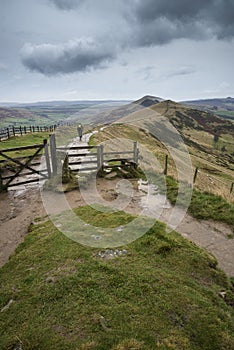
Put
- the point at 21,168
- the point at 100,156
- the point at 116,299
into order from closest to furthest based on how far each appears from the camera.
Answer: the point at 116,299
the point at 21,168
the point at 100,156

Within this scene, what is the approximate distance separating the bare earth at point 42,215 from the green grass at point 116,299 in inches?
32.2

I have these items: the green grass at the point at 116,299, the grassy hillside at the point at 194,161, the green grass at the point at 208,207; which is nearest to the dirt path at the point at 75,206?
the green grass at the point at 208,207

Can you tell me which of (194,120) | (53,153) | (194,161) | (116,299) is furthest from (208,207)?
(194,120)

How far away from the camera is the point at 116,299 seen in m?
5.01

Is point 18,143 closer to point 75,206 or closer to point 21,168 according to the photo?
point 21,168

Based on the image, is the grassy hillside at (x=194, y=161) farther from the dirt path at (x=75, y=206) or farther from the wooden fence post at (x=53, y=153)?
the wooden fence post at (x=53, y=153)

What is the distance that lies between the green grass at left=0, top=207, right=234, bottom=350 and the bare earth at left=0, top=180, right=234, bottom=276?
2.68ft

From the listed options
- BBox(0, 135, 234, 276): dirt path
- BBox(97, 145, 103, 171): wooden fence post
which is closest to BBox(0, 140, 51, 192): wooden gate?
BBox(0, 135, 234, 276): dirt path

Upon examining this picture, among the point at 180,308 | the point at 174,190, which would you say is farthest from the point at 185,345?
the point at 174,190

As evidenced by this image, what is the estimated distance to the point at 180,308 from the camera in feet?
16.2

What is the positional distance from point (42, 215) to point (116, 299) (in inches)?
236

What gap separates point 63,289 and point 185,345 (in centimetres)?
272

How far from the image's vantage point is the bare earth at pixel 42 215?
7859 millimetres

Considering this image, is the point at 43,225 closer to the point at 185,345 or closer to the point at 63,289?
the point at 63,289
